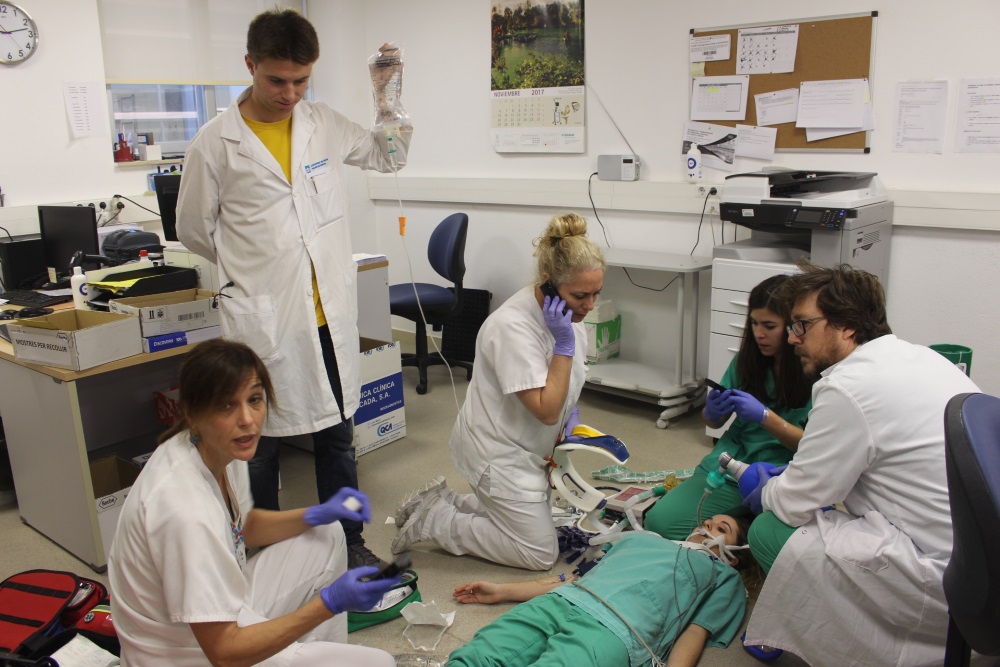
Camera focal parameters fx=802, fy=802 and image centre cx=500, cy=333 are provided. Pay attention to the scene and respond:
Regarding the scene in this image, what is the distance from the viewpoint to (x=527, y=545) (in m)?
2.40

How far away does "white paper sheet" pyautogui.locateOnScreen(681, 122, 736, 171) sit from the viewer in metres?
3.62

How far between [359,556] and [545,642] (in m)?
0.79

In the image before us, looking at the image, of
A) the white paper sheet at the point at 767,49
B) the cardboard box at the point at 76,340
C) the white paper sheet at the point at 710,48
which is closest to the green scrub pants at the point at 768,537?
the cardboard box at the point at 76,340

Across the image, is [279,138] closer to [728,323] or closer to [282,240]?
[282,240]

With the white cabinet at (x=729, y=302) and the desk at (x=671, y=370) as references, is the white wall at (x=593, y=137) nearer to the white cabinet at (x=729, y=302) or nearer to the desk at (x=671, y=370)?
the desk at (x=671, y=370)

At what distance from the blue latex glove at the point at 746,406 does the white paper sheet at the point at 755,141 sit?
5.59 feet

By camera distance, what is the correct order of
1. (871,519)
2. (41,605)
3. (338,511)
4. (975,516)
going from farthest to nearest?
(41,605) → (871,519) → (338,511) → (975,516)

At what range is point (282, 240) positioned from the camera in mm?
2205

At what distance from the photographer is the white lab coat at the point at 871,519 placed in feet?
5.37

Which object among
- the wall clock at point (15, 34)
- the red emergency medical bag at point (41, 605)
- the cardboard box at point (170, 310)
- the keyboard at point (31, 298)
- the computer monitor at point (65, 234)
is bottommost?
the red emergency medical bag at point (41, 605)

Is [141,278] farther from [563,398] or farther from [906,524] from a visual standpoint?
[906,524]

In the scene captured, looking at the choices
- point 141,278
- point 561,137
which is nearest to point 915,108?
point 561,137

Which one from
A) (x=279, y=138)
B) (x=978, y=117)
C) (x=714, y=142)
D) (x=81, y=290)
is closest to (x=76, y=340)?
(x=81, y=290)

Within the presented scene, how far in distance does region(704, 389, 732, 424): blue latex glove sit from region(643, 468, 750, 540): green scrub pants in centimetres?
24
